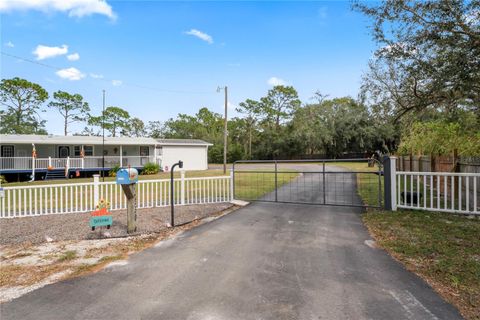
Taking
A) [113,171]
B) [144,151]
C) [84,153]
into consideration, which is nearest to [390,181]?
[113,171]

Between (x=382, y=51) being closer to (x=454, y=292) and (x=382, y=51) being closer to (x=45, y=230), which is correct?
(x=454, y=292)

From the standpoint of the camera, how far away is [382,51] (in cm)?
732

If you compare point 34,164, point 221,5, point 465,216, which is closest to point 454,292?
point 465,216

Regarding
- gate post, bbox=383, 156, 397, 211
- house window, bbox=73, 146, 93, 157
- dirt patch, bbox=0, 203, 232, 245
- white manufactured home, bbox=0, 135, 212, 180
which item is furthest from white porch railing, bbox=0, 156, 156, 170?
gate post, bbox=383, 156, 397, 211

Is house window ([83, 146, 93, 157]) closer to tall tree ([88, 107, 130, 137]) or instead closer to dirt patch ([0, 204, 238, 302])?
dirt patch ([0, 204, 238, 302])

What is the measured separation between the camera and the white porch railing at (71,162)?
59.2 ft

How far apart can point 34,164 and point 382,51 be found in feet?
69.2

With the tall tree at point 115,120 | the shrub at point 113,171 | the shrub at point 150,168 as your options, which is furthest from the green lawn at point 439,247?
the tall tree at point 115,120

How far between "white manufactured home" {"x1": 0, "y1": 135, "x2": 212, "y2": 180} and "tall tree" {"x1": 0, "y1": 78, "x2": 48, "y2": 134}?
58.9 feet

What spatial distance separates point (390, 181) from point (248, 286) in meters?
5.02

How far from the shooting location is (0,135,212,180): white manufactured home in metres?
18.4

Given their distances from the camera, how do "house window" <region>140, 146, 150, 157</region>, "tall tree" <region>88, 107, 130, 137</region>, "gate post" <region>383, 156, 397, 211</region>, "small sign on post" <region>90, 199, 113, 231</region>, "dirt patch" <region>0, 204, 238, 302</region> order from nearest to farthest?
"dirt patch" <region>0, 204, 238, 302</region> < "small sign on post" <region>90, 199, 113, 231</region> < "gate post" <region>383, 156, 397, 211</region> < "house window" <region>140, 146, 150, 157</region> < "tall tree" <region>88, 107, 130, 137</region>

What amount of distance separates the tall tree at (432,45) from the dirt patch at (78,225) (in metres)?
6.05

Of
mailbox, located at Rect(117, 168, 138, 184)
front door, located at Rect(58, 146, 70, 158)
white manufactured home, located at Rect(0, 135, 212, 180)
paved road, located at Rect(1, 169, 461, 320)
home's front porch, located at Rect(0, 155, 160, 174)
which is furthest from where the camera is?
front door, located at Rect(58, 146, 70, 158)
